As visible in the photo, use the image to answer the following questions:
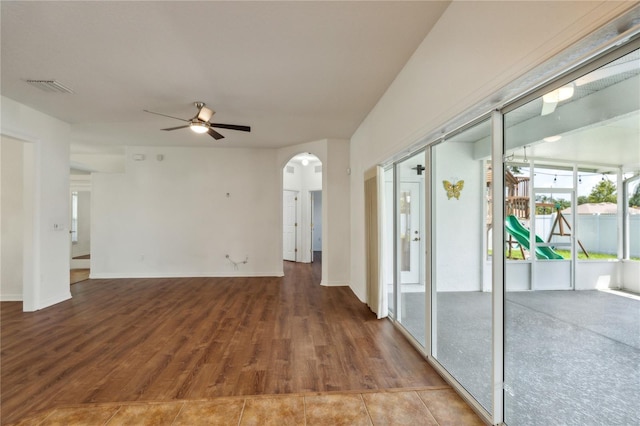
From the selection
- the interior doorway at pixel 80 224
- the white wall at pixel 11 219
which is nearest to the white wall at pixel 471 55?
the white wall at pixel 11 219

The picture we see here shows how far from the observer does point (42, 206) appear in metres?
4.30

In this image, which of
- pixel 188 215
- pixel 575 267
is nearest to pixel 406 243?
pixel 575 267

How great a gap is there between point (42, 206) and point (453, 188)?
6.18m

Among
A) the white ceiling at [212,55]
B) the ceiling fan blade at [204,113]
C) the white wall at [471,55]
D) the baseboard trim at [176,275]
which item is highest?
the white ceiling at [212,55]

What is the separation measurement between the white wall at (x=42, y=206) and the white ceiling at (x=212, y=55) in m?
0.31

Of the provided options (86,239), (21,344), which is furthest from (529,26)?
(86,239)

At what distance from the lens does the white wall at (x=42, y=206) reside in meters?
4.15

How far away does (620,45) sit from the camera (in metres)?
1.12

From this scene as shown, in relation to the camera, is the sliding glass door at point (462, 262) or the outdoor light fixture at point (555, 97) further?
the sliding glass door at point (462, 262)

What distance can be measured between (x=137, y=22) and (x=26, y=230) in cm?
396

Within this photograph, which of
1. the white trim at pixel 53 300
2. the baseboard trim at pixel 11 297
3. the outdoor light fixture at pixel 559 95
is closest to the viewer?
the outdoor light fixture at pixel 559 95

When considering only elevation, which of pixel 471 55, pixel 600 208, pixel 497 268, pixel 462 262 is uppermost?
pixel 471 55

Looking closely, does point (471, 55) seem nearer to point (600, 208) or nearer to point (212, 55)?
point (600, 208)

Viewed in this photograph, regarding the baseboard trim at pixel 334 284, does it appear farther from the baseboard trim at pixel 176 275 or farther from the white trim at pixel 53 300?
the white trim at pixel 53 300
